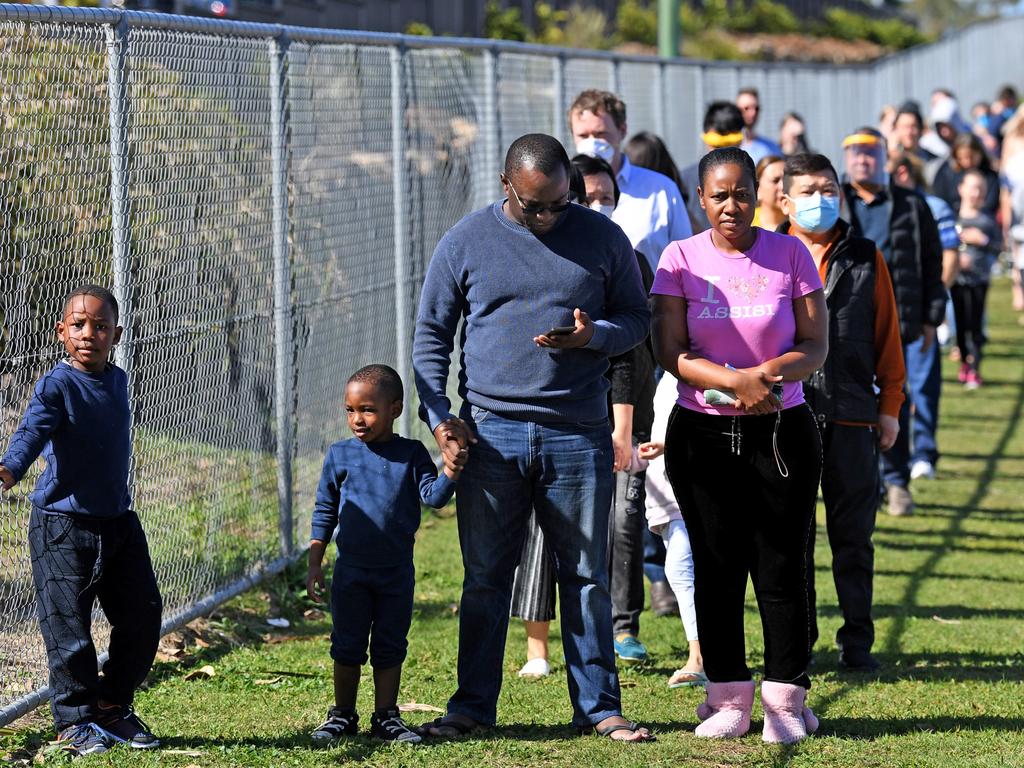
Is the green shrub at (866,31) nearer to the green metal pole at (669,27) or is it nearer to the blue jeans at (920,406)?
the green metal pole at (669,27)

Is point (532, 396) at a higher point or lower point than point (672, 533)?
higher

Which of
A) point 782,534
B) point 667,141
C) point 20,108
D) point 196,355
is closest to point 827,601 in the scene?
point 782,534

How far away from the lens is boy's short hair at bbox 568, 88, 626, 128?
23.1ft

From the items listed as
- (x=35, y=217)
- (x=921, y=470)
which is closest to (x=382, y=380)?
(x=35, y=217)

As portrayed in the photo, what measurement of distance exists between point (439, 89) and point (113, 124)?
178 inches

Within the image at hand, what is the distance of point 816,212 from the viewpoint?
6.21m

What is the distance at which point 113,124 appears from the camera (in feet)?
18.9

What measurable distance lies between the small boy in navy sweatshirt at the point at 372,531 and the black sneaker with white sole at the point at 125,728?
1.78 feet

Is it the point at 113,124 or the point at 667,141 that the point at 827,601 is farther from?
the point at 667,141

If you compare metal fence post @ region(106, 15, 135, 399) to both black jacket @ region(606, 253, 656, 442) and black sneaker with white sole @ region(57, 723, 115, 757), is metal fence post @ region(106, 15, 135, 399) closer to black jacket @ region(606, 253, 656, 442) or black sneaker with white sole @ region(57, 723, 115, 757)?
black sneaker with white sole @ region(57, 723, 115, 757)

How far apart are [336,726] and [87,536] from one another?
1033 millimetres

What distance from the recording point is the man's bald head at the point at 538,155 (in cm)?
496

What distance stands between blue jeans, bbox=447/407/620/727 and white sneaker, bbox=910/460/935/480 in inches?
235

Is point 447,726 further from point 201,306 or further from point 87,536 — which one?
point 201,306
